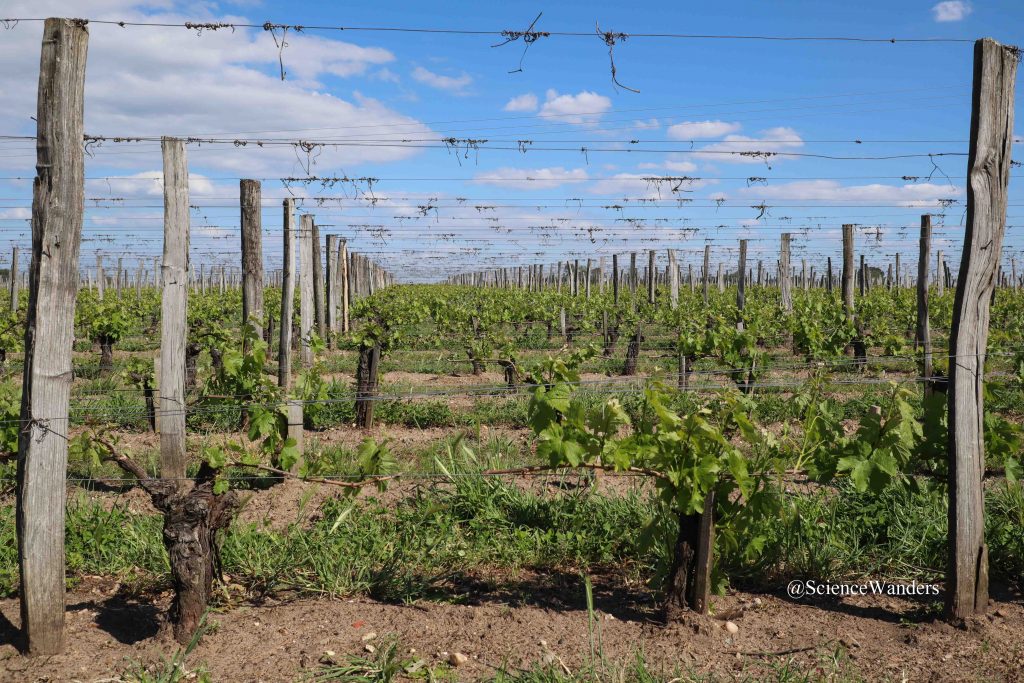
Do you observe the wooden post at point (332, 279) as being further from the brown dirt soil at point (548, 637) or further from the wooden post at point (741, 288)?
the brown dirt soil at point (548, 637)

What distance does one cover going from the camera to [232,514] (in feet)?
12.7

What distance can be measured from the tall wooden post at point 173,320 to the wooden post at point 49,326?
5.71 ft

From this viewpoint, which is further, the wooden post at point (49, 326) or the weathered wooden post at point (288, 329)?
the weathered wooden post at point (288, 329)

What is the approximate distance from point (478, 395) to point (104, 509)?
15.6ft

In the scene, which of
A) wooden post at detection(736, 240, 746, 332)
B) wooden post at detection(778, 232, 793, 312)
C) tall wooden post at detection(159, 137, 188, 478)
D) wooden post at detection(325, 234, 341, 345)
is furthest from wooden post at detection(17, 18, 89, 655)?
wooden post at detection(778, 232, 793, 312)

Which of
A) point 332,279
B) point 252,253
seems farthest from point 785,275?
point 252,253

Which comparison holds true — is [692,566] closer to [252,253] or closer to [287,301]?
[252,253]

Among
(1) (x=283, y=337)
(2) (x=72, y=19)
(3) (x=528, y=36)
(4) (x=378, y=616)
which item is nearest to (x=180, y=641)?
(4) (x=378, y=616)

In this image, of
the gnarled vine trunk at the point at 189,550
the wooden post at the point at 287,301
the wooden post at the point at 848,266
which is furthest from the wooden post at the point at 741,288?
the gnarled vine trunk at the point at 189,550

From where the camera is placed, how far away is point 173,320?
17.1 feet

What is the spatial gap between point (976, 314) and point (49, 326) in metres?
3.89

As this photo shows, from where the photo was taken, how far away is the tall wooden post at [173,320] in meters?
5.20

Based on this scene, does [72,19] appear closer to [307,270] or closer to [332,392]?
[332,392]

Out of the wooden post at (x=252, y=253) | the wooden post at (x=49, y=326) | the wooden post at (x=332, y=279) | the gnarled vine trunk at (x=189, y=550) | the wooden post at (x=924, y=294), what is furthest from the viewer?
the wooden post at (x=332, y=279)
